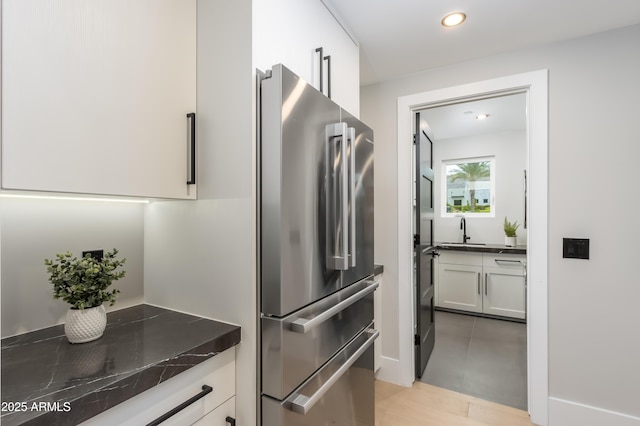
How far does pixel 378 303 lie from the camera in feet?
7.82

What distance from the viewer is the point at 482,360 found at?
2.71 metres

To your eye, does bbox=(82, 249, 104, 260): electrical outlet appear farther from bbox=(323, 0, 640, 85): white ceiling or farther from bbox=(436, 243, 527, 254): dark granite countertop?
bbox=(436, 243, 527, 254): dark granite countertop

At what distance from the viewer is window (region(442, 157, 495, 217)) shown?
424 cm

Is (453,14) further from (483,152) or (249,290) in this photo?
(483,152)

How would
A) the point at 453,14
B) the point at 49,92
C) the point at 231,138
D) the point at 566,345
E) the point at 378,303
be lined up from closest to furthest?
the point at 49,92 → the point at 231,138 → the point at 453,14 → the point at 566,345 → the point at 378,303

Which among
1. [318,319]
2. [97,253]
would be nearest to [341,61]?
[318,319]

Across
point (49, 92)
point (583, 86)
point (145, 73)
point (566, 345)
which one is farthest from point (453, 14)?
point (566, 345)

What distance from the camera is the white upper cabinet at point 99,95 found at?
0.75m

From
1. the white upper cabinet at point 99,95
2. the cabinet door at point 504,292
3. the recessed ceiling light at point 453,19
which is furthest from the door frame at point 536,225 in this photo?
the white upper cabinet at point 99,95

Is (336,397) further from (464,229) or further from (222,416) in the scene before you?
(464,229)

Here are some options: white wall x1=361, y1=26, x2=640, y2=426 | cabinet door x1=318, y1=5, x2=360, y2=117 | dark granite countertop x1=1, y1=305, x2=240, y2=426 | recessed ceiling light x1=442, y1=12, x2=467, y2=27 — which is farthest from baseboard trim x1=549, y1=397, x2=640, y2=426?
recessed ceiling light x1=442, y1=12, x2=467, y2=27

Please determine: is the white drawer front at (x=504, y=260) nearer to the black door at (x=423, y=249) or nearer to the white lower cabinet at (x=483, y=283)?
the white lower cabinet at (x=483, y=283)

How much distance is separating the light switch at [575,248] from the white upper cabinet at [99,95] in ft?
7.29

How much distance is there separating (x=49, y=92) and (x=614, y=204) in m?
2.73
